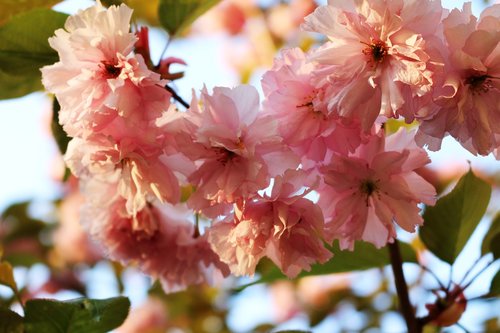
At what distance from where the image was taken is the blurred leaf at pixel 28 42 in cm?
111

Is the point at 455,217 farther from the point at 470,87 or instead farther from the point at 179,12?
the point at 179,12

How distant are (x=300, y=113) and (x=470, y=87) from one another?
0.21 metres

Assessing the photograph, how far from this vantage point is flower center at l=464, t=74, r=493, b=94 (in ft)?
2.94

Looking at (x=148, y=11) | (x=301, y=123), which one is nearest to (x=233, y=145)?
(x=301, y=123)

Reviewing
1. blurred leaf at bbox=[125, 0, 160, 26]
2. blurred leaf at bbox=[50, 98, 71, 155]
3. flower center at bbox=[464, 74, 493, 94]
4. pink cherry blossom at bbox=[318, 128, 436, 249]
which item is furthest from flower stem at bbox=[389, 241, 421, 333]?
blurred leaf at bbox=[125, 0, 160, 26]

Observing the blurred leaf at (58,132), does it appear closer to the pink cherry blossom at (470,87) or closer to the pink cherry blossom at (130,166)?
the pink cherry blossom at (130,166)

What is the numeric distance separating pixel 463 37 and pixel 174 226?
659 mm

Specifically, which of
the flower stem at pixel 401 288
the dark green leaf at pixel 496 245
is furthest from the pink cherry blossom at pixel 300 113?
the dark green leaf at pixel 496 245

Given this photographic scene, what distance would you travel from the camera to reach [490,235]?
1394mm

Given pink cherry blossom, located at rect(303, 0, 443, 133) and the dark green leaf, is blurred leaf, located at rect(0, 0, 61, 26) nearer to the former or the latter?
pink cherry blossom, located at rect(303, 0, 443, 133)

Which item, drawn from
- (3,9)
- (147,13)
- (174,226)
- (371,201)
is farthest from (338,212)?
(147,13)

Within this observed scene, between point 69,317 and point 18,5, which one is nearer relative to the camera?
point 69,317

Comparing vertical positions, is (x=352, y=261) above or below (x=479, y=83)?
below

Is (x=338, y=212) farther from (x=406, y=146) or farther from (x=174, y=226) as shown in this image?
(x=174, y=226)
